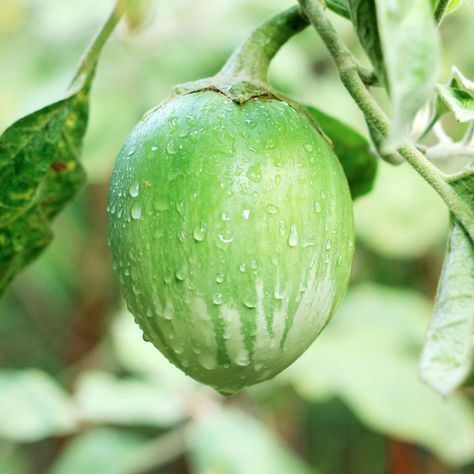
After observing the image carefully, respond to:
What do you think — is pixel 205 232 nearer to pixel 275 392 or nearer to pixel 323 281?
pixel 323 281

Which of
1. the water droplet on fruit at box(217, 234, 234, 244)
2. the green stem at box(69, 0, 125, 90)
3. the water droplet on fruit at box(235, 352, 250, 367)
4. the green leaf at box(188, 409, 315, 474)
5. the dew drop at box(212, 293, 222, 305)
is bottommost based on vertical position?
the green leaf at box(188, 409, 315, 474)

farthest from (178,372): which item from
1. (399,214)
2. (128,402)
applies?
(399,214)

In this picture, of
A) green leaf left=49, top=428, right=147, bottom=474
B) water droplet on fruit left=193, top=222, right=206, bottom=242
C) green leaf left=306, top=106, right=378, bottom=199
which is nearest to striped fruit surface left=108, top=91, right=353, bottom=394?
water droplet on fruit left=193, top=222, right=206, bottom=242

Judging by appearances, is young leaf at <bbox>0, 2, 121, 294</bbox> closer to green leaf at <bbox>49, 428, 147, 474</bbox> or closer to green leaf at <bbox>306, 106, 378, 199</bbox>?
green leaf at <bbox>306, 106, 378, 199</bbox>

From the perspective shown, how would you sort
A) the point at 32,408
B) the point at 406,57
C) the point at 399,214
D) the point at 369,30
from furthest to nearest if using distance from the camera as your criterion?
the point at 399,214, the point at 32,408, the point at 369,30, the point at 406,57

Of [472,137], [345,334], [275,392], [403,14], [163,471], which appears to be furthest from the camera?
[163,471]

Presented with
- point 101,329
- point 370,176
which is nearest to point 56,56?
point 101,329

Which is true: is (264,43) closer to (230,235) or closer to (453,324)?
(230,235)
